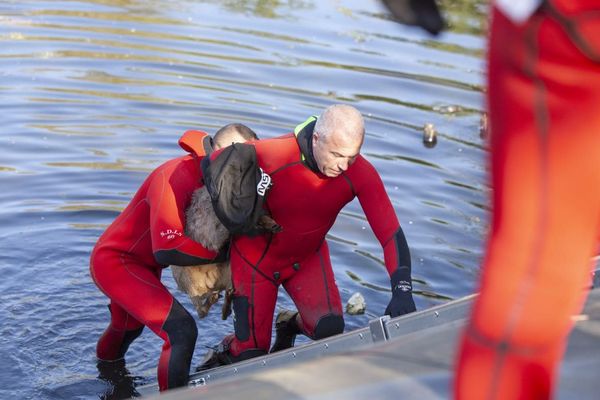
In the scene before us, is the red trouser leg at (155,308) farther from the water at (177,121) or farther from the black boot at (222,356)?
the water at (177,121)

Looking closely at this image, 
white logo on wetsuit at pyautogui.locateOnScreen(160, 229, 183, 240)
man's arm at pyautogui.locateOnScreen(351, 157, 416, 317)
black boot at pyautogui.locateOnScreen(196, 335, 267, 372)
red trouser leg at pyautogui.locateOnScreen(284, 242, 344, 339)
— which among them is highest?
man's arm at pyautogui.locateOnScreen(351, 157, 416, 317)

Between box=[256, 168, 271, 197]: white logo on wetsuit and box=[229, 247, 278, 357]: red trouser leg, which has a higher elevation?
box=[256, 168, 271, 197]: white logo on wetsuit

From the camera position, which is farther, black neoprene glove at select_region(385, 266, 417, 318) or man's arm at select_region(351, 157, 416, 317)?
man's arm at select_region(351, 157, 416, 317)

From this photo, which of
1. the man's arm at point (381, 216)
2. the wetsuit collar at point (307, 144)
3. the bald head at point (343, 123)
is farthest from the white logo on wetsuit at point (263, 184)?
the man's arm at point (381, 216)

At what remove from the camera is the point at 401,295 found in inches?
180

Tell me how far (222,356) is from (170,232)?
0.94 meters

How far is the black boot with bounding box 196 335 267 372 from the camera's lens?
5.19 m

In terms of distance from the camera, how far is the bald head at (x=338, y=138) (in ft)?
15.2

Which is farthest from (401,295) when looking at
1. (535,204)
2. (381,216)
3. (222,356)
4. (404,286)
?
(535,204)

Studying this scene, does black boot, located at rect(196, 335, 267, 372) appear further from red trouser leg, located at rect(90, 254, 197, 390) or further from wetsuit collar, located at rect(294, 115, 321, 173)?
wetsuit collar, located at rect(294, 115, 321, 173)

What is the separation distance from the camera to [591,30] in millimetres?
1695

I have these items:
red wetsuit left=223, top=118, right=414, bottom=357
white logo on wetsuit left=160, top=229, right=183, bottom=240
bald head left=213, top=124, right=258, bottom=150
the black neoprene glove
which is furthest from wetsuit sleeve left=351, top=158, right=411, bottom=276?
white logo on wetsuit left=160, top=229, right=183, bottom=240

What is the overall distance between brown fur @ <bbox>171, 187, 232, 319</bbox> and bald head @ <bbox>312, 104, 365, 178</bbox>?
24.5 inches

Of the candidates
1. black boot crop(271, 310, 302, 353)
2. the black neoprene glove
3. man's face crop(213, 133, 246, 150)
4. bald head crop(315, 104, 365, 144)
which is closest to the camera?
the black neoprene glove
